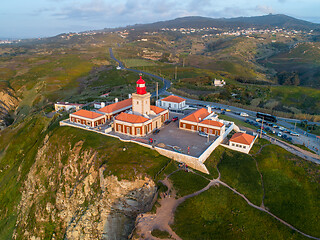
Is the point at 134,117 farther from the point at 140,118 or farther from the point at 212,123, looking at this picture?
the point at 212,123

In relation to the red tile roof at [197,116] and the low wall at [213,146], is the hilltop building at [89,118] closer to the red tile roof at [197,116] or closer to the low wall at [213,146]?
the red tile roof at [197,116]

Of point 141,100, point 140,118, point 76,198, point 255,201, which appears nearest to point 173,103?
point 141,100

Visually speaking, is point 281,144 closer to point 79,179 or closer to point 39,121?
point 79,179

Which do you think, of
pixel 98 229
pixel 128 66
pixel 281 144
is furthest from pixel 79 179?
pixel 128 66

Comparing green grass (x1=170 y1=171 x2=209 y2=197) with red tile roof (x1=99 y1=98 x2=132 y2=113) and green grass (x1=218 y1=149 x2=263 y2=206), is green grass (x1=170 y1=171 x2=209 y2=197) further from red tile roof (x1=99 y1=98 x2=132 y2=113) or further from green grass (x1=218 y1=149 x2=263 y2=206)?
red tile roof (x1=99 y1=98 x2=132 y2=113)

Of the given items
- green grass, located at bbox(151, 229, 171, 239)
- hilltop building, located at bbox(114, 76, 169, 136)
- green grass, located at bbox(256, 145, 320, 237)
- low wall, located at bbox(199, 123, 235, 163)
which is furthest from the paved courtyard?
green grass, located at bbox(151, 229, 171, 239)

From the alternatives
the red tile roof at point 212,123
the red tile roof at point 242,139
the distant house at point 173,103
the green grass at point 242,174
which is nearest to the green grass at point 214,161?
the green grass at point 242,174
